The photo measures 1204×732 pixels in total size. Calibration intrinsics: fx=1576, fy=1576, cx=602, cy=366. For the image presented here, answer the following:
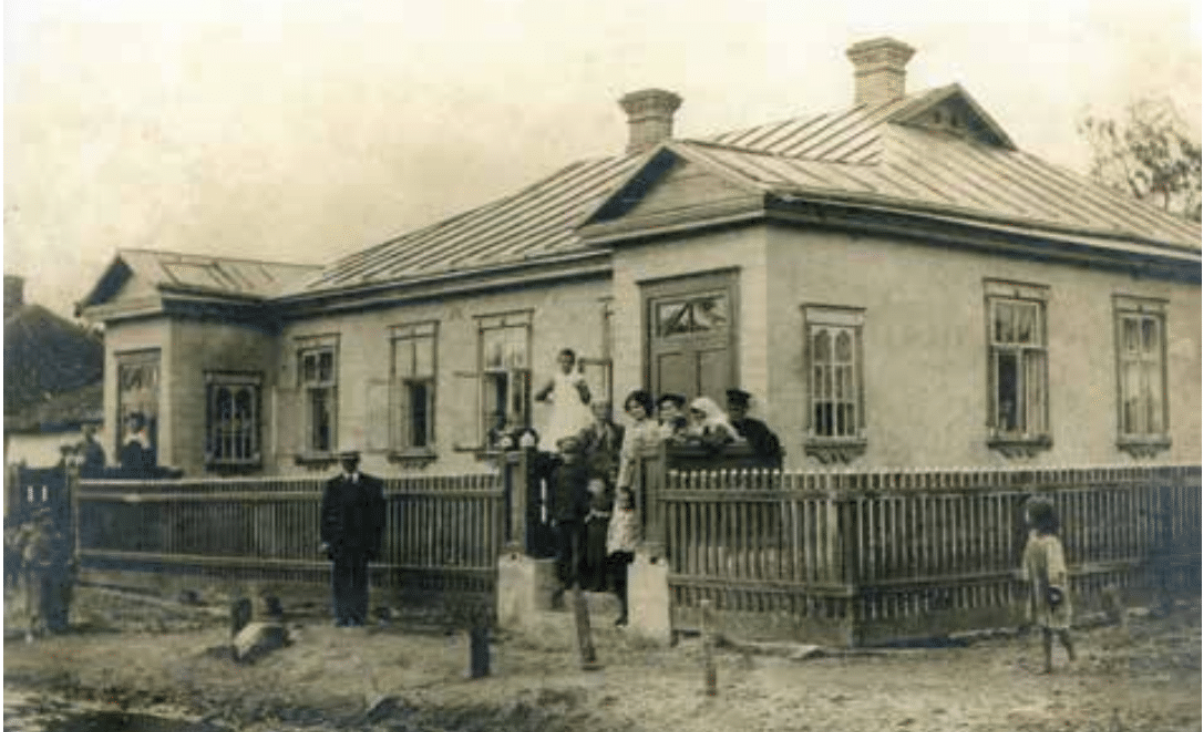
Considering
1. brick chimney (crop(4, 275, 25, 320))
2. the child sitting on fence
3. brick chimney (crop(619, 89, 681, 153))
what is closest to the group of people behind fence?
the child sitting on fence

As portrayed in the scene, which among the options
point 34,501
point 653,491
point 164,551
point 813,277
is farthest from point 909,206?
point 34,501

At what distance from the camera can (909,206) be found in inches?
509

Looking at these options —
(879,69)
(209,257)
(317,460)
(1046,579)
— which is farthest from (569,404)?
(317,460)

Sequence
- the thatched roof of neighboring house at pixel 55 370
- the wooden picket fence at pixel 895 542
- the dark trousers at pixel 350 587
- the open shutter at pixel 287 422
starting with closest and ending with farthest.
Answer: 1. the wooden picket fence at pixel 895 542
2. the dark trousers at pixel 350 587
3. the thatched roof of neighboring house at pixel 55 370
4. the open shutter at pixel 287 422

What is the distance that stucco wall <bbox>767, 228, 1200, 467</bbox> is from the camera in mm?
12656

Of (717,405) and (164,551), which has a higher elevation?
(717,405)

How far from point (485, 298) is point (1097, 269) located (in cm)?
633

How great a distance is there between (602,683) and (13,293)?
243 inches

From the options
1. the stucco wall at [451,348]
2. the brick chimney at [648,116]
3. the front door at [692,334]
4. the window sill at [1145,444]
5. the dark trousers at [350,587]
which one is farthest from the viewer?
the stucco wall at [451,348]

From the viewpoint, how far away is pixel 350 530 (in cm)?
1333

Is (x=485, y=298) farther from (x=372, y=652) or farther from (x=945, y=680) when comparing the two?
(x=945, y=680)

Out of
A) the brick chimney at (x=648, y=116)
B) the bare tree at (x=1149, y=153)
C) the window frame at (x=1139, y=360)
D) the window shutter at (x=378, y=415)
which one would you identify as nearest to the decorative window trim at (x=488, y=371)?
the window shutter at (x=378, y=415)

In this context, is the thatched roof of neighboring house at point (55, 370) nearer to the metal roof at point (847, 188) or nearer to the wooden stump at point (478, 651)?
the metal roof at point (847, 188)

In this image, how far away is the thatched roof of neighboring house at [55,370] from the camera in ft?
52.7
